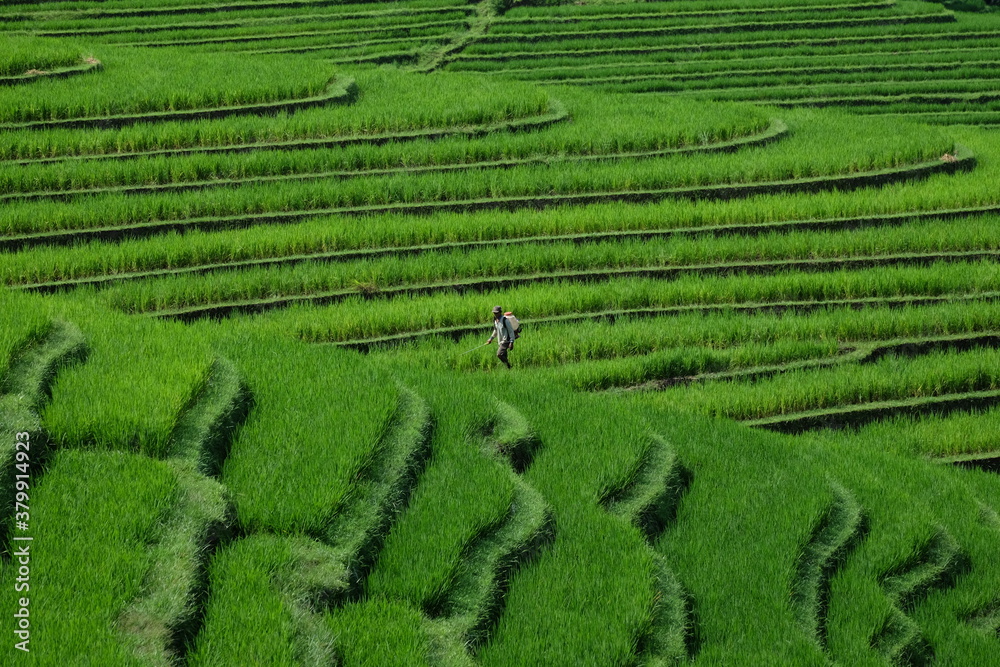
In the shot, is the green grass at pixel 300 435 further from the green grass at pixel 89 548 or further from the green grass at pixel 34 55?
the green grass at pixel 34 55

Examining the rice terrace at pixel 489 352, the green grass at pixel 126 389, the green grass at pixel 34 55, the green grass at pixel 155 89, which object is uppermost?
the green grass at pixel 34 55

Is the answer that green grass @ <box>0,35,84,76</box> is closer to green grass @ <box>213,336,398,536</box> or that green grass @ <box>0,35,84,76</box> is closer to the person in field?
green grass @ <box>213,336,398,536</box>

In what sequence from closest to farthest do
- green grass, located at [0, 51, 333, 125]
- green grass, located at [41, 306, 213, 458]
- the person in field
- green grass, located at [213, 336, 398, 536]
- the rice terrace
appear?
1. the rice terrace
2. green grass, located at [213, 336, 398, 536]
3. green grass, located at [41, 306, 213, 458]
4. the person in field
5. green grass, located at [0, 51, 333, 125]

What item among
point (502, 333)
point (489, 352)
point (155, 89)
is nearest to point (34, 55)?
point (155, 89)

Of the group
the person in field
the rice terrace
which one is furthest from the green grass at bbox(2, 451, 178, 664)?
the person in field

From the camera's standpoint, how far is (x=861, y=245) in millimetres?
11070

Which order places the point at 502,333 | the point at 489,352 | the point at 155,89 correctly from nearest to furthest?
the point at 502,333 < the point at 489,352 < the point at 155,89

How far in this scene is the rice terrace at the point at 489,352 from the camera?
5.17m

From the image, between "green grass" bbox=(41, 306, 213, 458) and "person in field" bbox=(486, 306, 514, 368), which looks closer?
"green grass" bbox=(41, 306, 213, 458)

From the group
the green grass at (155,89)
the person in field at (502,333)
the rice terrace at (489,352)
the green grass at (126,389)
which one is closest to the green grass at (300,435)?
the rice terrace at (489,352)

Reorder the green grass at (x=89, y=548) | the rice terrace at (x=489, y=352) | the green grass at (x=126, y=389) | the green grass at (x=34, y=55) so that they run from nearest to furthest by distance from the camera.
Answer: the green grass at (x=89, y=548) < the rice terrace at (x=489, y=352) < the green grass at (x=126, y=389) < the green grass at (x=34, y=55)

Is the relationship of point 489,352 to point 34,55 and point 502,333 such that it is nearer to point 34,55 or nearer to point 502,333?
point 502,333

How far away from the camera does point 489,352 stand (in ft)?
29.8

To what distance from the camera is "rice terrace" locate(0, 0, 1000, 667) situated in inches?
204
